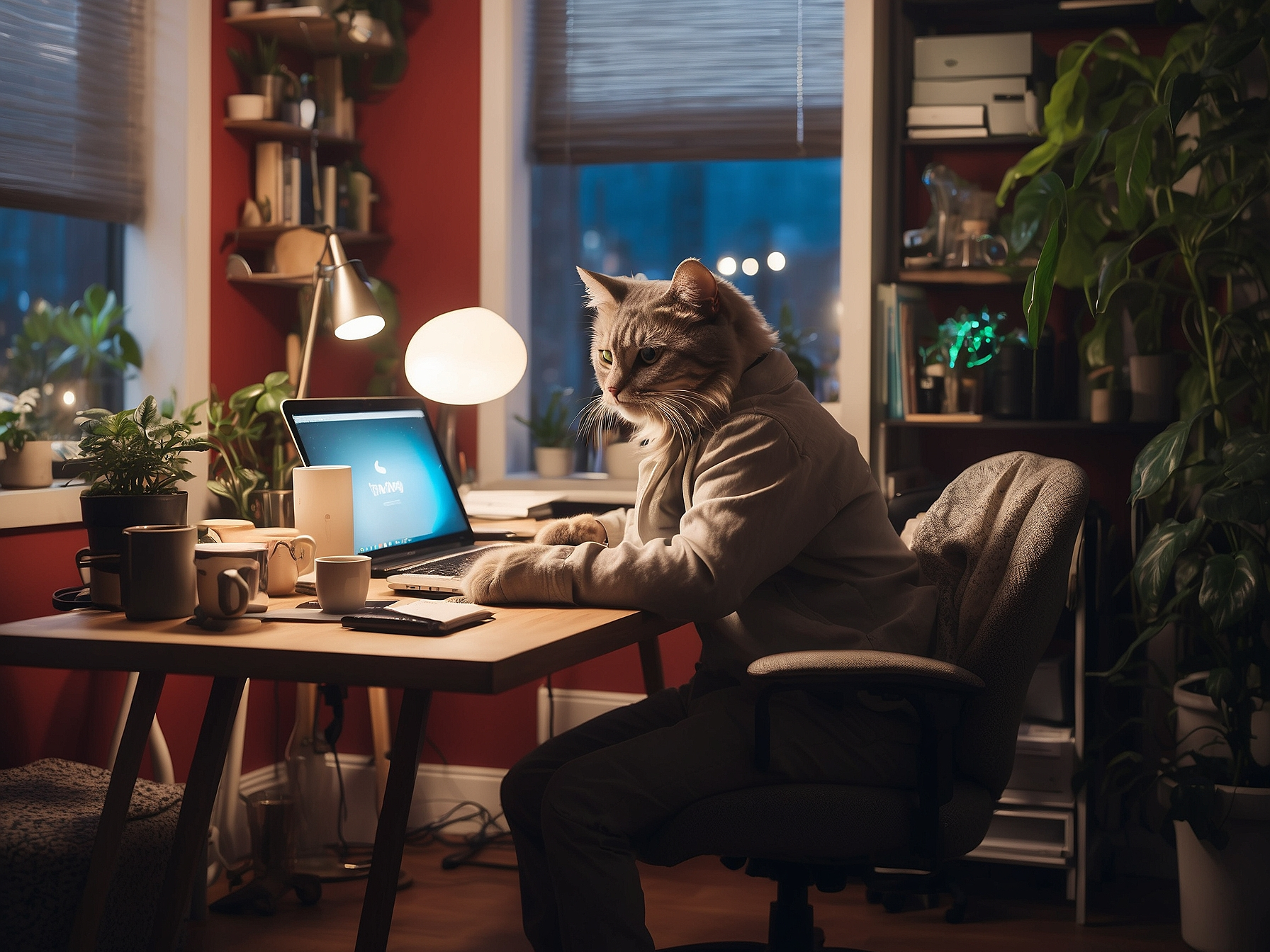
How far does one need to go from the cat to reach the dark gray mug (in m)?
0.65

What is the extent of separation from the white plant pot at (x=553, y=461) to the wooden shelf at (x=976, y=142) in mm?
1287

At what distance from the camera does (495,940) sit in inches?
102

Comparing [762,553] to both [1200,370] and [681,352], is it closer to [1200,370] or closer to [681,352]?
[681,352]

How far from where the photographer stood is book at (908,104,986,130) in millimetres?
2988

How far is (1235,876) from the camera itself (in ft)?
8.29

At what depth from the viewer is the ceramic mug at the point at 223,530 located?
2.01 metres

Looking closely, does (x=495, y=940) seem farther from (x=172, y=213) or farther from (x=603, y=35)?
(x=603, y=35)

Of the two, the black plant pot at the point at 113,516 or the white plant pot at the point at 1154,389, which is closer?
the black plant pot at the point at 113,516

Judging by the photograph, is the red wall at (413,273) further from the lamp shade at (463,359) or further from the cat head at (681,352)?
the cat head at (681,352)

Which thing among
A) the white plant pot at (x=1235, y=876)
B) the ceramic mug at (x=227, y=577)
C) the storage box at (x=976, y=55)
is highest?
the storage box at (x=976, y=55)

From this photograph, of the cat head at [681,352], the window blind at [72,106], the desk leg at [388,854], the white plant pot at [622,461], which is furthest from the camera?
the white plant pot at [622,461]

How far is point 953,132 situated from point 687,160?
2.60 feet

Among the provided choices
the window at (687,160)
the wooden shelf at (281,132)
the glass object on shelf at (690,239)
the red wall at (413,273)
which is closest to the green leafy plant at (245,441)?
the red wall at (413,273)

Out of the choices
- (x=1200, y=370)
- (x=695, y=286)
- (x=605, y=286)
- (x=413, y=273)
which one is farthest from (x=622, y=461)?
(x=695, y=286)
